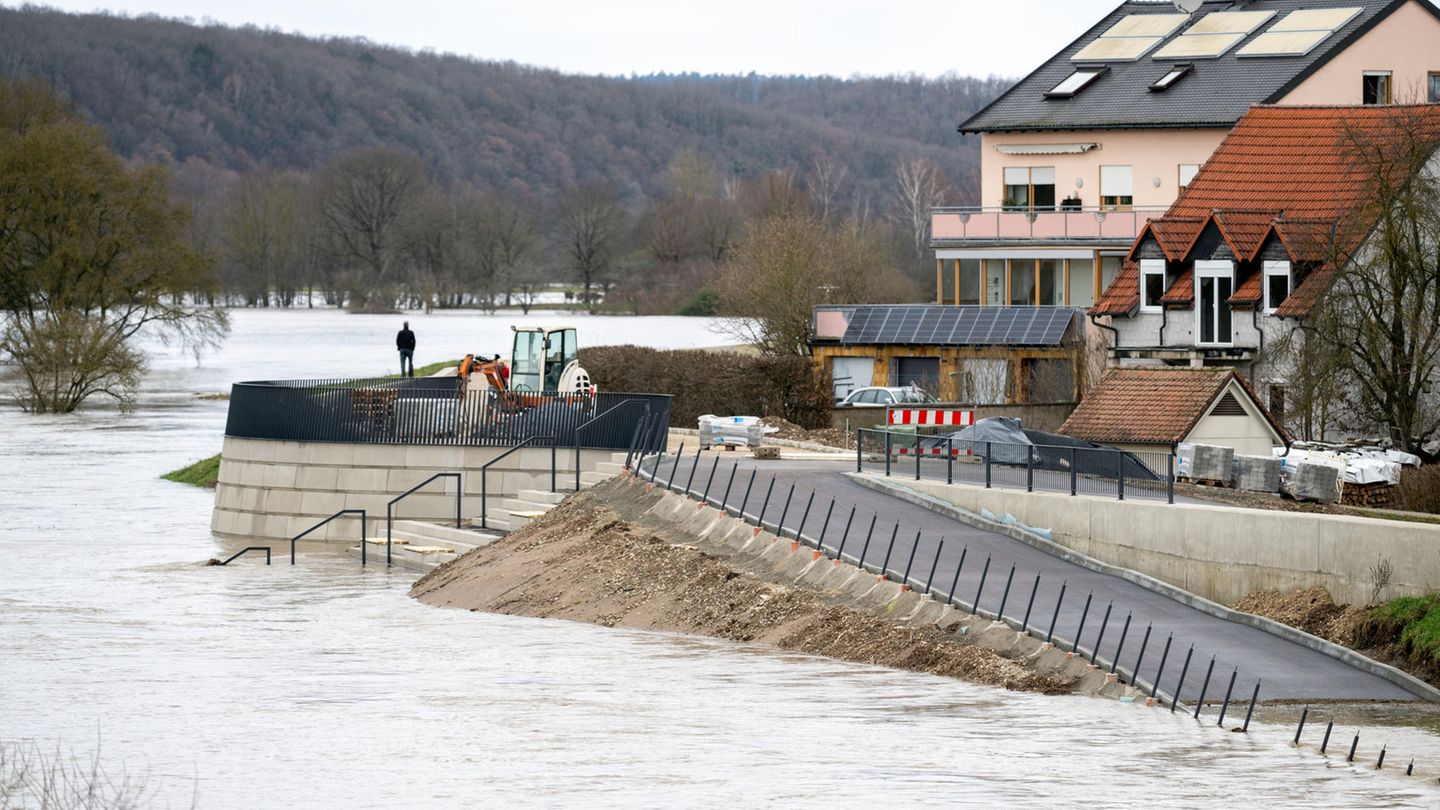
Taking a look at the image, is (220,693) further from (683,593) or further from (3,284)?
(3,284)

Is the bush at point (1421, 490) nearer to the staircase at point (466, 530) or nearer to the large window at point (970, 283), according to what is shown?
the staircase at point (466, 530)

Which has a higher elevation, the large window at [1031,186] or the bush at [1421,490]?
the large window at [1031,186]

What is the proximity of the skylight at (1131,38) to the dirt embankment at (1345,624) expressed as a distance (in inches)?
1651

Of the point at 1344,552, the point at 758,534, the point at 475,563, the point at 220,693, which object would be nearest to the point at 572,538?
the point at 475,563

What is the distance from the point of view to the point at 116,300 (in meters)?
96.9

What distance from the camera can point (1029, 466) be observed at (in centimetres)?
3428

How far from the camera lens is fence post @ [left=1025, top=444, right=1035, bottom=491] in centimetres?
3416

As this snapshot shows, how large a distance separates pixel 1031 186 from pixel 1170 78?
5467mm

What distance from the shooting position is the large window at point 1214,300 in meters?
50.8

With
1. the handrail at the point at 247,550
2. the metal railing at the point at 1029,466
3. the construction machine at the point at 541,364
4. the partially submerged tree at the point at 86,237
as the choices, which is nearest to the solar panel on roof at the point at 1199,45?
the construction machine at the point at 541,364

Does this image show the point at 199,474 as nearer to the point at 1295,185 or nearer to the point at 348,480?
the point at 348,480

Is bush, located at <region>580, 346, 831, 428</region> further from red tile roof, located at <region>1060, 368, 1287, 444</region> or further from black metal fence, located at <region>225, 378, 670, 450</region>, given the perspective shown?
red tile roof, located at <region>1060, 368, 1287, 444</region>

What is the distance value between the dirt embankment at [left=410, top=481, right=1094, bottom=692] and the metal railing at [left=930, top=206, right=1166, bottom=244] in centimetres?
3062

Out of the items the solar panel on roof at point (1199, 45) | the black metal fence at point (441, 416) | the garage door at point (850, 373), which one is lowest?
the black metal fence at point (441, 416)
